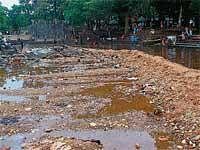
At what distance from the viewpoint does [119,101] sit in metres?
19.7

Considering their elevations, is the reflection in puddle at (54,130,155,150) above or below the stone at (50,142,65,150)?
below

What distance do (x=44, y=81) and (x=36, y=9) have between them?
8002 centimetres

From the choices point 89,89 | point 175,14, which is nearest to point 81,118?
point 89,89

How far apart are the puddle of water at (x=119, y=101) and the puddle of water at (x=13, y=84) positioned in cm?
511

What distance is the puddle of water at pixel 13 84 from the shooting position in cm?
2633

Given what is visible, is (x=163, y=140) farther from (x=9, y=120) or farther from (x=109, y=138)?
(x=9, y=120)

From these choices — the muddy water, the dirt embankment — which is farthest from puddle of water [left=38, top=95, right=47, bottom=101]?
the muddy water

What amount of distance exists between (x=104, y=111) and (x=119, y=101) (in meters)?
2.14

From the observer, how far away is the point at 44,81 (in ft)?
93.0

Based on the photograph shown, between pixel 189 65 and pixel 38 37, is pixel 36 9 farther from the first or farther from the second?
pixel 189 65

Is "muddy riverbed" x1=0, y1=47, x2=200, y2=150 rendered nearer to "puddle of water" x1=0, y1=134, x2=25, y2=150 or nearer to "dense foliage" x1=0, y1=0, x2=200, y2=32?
"puddle of water" x1=0, y1=134, x2=25, y2=150

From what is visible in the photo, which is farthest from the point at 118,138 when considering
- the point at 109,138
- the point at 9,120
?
the point at 9,120

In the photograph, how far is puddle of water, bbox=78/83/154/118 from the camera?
1766 centimetres

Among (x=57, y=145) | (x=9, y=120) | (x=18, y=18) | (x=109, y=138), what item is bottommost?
(x=9, y=120)
